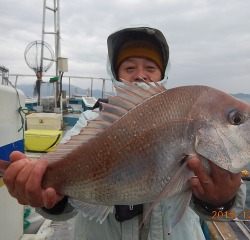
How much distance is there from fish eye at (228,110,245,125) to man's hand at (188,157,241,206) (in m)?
0.30

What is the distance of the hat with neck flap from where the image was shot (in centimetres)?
235

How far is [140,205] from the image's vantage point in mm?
1714

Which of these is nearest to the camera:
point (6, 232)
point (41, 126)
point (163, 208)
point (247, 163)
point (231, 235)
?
point (247, 163)

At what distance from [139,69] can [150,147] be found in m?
1.32

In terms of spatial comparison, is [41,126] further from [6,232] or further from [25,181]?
[25,181]

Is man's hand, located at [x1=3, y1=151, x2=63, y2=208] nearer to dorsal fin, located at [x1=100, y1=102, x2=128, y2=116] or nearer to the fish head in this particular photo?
dorsal fin, located at [x1=100, y1=102, x2=128, y2=116]

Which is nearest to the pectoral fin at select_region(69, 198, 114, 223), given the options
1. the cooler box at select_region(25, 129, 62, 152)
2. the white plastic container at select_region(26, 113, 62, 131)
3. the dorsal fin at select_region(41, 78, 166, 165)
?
the dorsal fin at select_region(41, 78, 166, 165)

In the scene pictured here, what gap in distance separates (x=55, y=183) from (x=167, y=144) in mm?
886

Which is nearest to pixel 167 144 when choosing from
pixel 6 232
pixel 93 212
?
pixel 93 212

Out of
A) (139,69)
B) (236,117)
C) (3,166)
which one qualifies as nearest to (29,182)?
(3,166)

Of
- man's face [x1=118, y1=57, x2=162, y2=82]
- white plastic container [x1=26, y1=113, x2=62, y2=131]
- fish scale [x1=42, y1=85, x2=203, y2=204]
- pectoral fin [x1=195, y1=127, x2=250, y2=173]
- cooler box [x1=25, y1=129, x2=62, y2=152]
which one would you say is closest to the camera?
pectoral fin [x1=195, y1=127, x2=250, y2=173]

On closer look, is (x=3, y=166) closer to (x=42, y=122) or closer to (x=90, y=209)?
(x=90, y=209)

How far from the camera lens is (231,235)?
9.90 ft

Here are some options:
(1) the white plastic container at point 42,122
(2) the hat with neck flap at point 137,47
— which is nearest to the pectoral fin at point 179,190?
(2) the hat with neck flap at point 137,47
